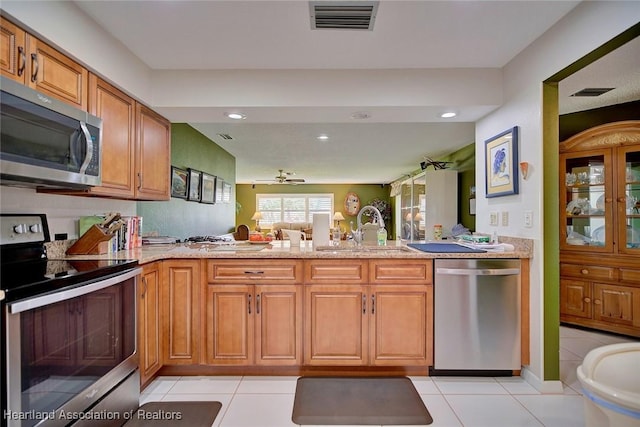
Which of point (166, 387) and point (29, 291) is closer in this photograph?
point (29, 291)

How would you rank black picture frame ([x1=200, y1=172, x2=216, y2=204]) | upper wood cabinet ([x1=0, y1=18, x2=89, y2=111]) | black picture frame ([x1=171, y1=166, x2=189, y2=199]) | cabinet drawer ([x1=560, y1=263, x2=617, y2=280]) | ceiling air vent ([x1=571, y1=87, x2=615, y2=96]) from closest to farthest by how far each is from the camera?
upper wood cabinet ([x1=0, y1=18, x2=89, y2=111]) < ceiling air vent ([x1=571, y1=87, x2=615, y2=96]) < cabinet drawer ([x1=560, y1=263, x2=617, y2=280]) < black picture frame ([x1=171, y1=166, x2=189, y2=199]) < black picture frame ([x1=200, y1=172, x2=216, y2=204])

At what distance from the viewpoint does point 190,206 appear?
4.00 m

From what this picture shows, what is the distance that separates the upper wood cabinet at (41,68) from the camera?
1447 millimetres

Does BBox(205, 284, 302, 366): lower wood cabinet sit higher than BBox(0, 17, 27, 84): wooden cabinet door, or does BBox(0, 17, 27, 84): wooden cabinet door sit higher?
BBox(0, 17, 27, 84): wooden cabinet door

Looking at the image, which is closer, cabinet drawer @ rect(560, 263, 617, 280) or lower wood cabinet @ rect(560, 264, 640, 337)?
lower wood cabinet @ rect(560, 264, 640, 337)

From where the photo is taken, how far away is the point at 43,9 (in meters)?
1.58

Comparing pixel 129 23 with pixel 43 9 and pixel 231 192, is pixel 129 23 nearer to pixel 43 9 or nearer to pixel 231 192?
pixel 43 9

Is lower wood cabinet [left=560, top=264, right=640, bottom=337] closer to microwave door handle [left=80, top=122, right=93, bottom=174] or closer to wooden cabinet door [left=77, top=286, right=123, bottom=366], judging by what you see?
wooden cabinet door [left=77, top=286, right=123, bottom=366]

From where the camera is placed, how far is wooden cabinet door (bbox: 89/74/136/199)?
1994mm

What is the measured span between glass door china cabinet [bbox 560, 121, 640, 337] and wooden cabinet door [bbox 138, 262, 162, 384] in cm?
384

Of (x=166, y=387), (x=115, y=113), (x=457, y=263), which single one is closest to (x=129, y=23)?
(x=115, y=113)

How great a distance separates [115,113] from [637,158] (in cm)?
442

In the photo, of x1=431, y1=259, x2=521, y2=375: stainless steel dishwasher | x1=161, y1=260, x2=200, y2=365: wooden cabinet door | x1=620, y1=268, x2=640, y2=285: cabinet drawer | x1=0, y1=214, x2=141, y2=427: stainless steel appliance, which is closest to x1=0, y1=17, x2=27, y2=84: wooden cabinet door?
x1=0, y1=214, x2=141, y2=427: stainless steel appliance

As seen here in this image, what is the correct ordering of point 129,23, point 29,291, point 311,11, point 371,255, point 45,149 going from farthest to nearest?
point 371,255 < point 129,23 < point 311,11 < point 45,149 < point 29,291
